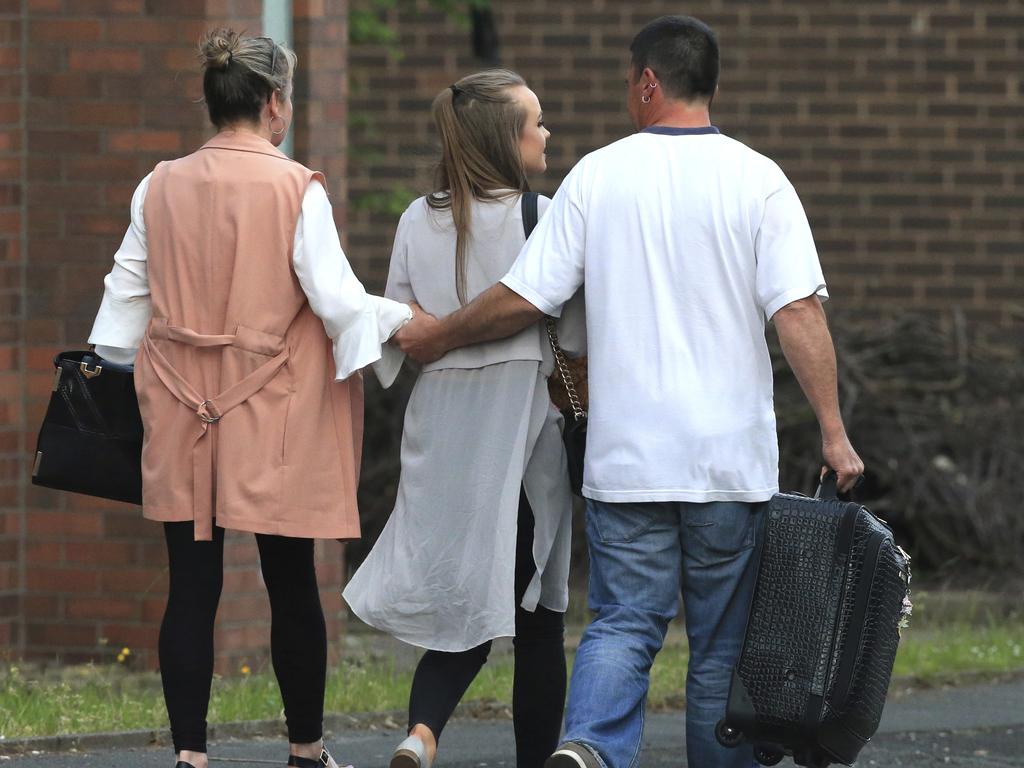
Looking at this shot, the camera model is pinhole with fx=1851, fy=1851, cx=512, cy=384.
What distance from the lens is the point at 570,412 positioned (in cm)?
453

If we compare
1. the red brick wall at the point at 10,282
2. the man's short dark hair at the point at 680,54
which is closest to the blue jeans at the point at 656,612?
the man's short dark hair at the point at 680,54

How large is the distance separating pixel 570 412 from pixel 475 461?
0.27 m

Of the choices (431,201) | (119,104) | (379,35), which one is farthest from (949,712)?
(379,35)

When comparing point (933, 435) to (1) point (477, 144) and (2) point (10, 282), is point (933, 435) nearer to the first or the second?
(2) point (10, 282)

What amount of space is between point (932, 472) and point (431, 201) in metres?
4.78

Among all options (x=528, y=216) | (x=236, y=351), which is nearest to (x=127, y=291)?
(x=236, y=351)

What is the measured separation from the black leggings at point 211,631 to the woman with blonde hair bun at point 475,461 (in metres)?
0.16

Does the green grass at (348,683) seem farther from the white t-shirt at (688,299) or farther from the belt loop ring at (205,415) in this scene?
the white t-shirt at (688,299)

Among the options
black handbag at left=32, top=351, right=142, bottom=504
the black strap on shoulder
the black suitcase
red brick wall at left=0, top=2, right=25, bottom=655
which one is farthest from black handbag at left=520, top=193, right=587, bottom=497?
red brick wall at left=0, top=2, right=25, bottom=655

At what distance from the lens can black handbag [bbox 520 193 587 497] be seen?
14.7 feet

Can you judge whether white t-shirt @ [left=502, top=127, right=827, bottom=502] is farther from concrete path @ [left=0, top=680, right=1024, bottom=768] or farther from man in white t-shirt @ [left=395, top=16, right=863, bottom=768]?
concrete path @ [left=0, top=680, right=1024, bottom=768]

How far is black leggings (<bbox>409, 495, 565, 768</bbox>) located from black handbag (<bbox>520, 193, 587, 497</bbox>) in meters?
0.15

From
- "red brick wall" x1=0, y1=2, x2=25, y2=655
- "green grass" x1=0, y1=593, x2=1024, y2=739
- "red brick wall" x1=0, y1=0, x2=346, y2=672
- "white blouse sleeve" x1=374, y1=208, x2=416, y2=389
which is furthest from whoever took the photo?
"red brick wall" x1=0, y1=2, x2=25, y2=655

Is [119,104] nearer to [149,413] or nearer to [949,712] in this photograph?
[149,413]
